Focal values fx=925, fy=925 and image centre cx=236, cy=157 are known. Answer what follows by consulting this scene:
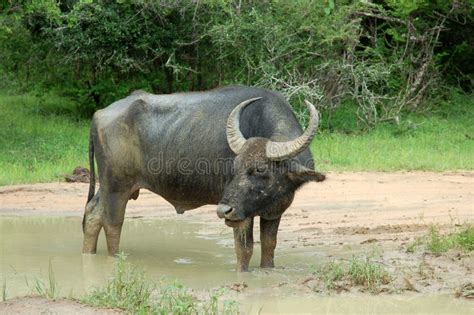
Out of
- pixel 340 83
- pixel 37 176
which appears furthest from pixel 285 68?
pixel 37 176

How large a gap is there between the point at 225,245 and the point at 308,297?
285cm

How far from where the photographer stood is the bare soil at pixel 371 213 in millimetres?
8289

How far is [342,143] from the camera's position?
1609 cm

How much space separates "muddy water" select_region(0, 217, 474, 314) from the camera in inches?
289

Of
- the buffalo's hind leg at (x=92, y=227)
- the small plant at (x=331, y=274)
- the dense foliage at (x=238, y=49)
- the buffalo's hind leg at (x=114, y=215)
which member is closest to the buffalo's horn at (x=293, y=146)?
the small plant at (x=331, y=274)

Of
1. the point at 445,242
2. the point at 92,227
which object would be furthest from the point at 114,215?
the point at 445,242

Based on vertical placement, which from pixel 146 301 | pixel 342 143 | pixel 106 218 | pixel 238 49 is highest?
pixel 238 49

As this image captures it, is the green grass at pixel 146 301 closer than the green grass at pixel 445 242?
Yes

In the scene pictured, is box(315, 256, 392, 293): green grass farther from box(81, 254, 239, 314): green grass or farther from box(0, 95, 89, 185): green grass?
box(0, 95, 89, 185): green grass

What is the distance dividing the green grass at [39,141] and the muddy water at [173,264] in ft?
7.28

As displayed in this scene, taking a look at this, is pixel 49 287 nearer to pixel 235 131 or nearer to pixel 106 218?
pixel 106 218

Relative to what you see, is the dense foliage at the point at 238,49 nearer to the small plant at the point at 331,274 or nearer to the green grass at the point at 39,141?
the green grass at the point at 39,141

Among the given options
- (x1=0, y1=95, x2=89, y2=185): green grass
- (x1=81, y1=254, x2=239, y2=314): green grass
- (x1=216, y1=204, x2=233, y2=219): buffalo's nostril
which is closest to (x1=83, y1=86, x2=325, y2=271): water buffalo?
(x1=216, y1=204, x2=233, y2=219): buffalo's nostril

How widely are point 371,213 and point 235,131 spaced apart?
11.6ft
